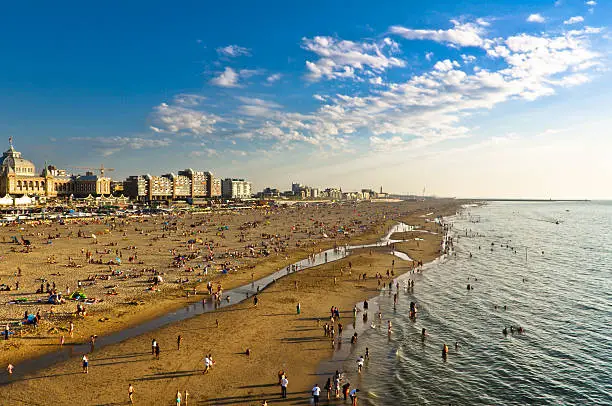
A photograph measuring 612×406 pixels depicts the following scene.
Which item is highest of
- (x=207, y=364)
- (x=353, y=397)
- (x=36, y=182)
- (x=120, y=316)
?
(x=36, y=182)

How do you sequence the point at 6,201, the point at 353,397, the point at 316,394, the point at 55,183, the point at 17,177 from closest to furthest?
the point at 316,394 < the point at 353,397 < the point at 6,201 < the point at 17,177 < the point at 55,183

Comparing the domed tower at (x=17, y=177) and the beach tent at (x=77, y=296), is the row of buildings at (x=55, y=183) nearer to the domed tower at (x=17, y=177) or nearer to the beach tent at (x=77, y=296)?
the domed tower at (x=17, y=177)

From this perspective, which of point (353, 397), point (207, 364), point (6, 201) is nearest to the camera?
point (353, 397)

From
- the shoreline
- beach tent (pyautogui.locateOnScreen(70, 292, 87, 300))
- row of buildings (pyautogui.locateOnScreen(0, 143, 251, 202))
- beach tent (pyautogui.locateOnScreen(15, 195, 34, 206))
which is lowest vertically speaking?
the shoreline

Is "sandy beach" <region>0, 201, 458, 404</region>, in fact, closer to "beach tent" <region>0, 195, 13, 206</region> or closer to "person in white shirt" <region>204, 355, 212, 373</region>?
"person in white shirt" <region>204, 355, 212, 373</region>

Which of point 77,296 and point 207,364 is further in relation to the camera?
point 77,296

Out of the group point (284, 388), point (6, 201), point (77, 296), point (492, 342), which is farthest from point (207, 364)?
point (6, 201)

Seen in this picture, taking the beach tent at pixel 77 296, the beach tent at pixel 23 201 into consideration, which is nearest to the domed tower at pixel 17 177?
the beach tent at pixel 23 201

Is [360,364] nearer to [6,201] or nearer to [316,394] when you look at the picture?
[316,394]

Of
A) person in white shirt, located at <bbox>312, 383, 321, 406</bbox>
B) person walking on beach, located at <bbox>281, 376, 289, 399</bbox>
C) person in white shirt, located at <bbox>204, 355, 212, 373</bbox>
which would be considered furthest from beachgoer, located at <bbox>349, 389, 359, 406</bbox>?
person in white shirt, located at <bbox>204, 355, 212, 373</bbox>
